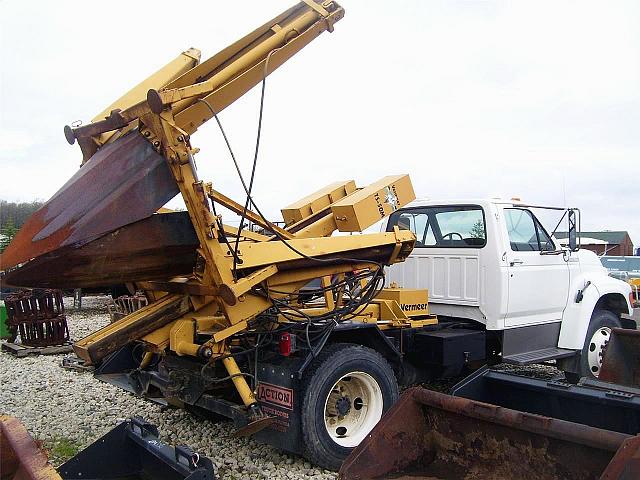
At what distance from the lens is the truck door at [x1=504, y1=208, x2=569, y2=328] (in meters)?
6.53

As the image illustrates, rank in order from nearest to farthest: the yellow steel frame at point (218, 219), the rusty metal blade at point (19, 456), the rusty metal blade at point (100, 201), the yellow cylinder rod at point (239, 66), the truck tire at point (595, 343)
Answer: the rusty metal blade at point (19, 456), the rusty metal blade at point (100, 201), the yellow cylinder rod at point (239, 66), the yellow steel frame at point (218, 219), the truck tire at point (595, 343)

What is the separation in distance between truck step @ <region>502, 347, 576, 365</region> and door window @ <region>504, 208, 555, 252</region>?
1165 millimetres

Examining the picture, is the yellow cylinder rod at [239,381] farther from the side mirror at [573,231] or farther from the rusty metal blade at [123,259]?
the side mirror at [573,231]

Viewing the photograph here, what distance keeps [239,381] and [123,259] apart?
51.3 inches

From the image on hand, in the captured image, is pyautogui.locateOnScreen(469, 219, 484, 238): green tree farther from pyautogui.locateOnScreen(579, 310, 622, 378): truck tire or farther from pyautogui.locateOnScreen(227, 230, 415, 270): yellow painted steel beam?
pyautogui.locateOnScreen(579, 310, 622, 378): truck tire

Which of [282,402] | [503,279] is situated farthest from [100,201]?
[503,279]

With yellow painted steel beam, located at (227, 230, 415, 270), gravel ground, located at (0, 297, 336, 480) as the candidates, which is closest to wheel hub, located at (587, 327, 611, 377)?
yellow painted steel beam, located at (227, 230, 415, 270)

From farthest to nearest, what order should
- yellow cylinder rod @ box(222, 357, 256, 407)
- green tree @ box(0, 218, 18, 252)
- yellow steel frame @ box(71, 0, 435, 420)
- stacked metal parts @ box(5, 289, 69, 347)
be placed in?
stacked metal parts @ box(5, 289, 69, 347), green tree @ box(0, 218, 18, 252), yellow cylinder rod @ box(222, 357, 256, 407), yellow steel frame @ box(71, 0, 435, 420)

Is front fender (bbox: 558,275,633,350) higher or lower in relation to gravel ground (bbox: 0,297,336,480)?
higher

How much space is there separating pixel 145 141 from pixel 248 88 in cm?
106

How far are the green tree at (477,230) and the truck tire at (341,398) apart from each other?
6.80ft

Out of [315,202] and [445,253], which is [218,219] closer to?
[315,202]

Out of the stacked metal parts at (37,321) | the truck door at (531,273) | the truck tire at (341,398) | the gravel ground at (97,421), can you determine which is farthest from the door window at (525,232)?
the stacked metal parts at (37,321)

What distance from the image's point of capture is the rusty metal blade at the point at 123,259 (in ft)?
13.0
